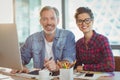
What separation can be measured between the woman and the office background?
1.92 m

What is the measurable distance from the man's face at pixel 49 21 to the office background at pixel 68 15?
2110 mm

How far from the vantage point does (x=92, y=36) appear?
2297 mm

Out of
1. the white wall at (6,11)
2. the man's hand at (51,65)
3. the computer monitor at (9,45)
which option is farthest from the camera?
the white wall at (6,11)

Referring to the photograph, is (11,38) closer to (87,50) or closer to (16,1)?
(87,50)

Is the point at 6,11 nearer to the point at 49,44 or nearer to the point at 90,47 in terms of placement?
the point at 49,44

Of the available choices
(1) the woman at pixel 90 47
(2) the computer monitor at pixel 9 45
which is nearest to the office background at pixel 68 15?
(1) the woman at pixel 90 47

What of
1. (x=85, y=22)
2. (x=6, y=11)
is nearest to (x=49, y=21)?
(x=85, y=22)

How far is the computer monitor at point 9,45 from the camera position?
5.74 ft

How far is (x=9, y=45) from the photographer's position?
1.76 m

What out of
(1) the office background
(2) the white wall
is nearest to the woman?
(1) the office background

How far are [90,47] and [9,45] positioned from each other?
2.73ft

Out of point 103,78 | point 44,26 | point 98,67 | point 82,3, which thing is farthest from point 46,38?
point 82,3

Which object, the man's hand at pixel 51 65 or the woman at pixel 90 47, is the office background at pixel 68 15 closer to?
the woman at pixel 90 47

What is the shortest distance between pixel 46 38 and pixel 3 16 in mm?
2545
